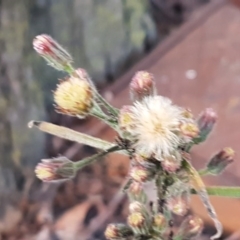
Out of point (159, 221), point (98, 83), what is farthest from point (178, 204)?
point (98, 83)

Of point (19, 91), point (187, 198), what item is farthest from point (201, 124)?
point (19, 91)

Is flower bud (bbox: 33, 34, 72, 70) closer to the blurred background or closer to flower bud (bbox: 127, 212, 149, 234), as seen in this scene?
flower bud (bbox: 127, 212, 149, 234)

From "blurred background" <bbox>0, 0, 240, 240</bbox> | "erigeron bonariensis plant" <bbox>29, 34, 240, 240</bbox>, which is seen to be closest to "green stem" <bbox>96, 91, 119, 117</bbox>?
"erigeron bonariensis plant" <bbox>29, 34, 240, 240</bbox>

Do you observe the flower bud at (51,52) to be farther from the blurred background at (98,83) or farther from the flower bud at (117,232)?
the blurred background at (98,83)

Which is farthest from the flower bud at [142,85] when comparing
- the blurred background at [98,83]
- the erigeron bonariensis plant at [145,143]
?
the blurred background at [98,83]

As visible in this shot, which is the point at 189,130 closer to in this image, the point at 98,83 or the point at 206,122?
the point at 206,122
